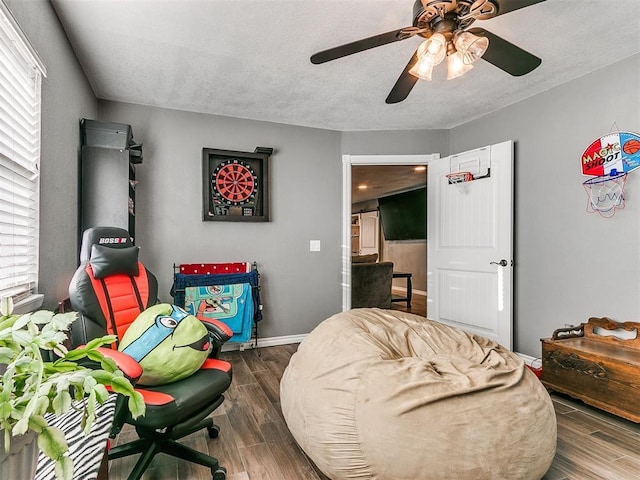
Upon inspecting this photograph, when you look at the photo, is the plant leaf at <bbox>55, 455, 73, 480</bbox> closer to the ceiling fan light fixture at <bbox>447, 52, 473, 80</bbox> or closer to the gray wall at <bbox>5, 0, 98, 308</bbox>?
the gray wall at <bbox>5, 0, 98, 308</bbox>

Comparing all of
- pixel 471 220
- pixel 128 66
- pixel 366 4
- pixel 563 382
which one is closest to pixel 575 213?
pixel 471 220

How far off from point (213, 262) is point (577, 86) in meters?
3.62

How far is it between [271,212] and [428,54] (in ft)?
8.27

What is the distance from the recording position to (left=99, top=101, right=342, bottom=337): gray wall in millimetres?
3543

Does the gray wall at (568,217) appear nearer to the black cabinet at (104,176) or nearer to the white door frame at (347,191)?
the white door frame at (347,191)

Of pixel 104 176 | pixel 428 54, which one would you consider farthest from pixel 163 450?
pixel 428 54

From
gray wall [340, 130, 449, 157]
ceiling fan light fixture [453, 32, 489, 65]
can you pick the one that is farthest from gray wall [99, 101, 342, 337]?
ceiling fan light fixture [453, 32, 489, 65]

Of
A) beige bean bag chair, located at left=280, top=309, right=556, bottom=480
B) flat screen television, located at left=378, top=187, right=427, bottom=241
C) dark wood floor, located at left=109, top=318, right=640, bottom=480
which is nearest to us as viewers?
beige bean bag chair, located at left=280, top=309, right=556, bottom=480

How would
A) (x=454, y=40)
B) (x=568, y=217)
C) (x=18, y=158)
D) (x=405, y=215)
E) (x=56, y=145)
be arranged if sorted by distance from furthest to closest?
1. (x=405, y=215)
2. (x=568, y=217)
3. (x=56, y=145)
4. (x=454, y=40)
5. (x=18, y=158)

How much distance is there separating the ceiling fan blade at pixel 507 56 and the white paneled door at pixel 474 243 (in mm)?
1539

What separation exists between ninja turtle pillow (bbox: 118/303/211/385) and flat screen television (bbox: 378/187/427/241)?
6971 millimetres

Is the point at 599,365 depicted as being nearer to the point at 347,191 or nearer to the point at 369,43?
the point at 369,43

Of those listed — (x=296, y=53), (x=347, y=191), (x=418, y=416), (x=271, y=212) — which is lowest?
(x=418, y=416)

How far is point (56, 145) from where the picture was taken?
219cm
